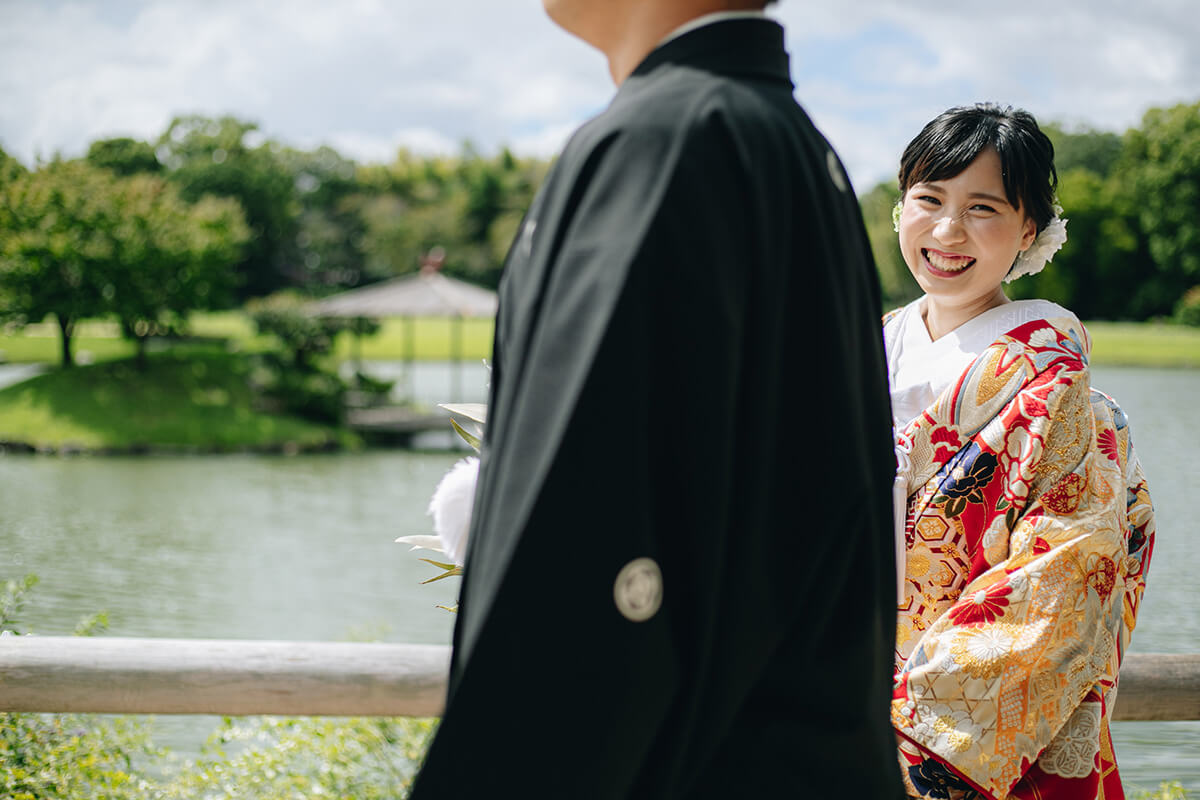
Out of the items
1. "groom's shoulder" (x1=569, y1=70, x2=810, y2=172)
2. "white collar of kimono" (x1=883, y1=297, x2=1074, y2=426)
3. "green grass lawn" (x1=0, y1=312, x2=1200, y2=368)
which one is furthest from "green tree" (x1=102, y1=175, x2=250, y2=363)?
"groom's shoulder" (x1=569, y1=70, x2=810, y2=172)

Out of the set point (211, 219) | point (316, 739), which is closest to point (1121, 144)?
point (211, 219)

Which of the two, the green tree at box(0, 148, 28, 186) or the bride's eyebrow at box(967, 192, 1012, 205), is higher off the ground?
the green tree at box(0, 148, 28, 186)

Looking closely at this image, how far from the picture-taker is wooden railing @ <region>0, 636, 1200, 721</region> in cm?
184

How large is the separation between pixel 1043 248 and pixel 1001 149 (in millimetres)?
183

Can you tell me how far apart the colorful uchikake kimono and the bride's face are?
102mm

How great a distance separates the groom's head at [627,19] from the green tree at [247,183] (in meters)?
37.9

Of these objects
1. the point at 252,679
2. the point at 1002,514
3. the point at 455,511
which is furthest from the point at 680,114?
the point at 252,679

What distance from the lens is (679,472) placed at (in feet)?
2.08

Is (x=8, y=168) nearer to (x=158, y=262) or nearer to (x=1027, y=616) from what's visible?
(x=158, y=262)

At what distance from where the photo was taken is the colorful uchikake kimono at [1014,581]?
1.23 meters

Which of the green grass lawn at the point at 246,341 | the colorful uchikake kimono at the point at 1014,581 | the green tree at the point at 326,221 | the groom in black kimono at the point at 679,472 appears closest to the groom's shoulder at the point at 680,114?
the groom in black kimono at the point at 679,472

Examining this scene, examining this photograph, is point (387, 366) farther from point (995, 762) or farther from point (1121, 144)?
point (995, 762)

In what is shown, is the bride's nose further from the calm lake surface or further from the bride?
the calm lake surface

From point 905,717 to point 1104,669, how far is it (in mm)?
245
